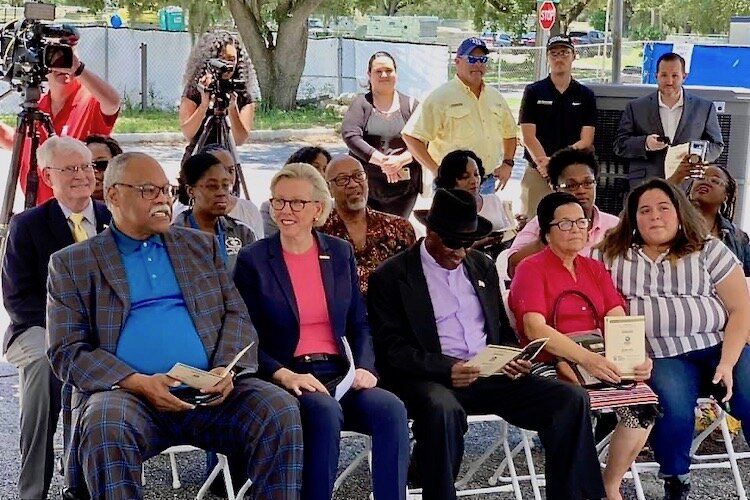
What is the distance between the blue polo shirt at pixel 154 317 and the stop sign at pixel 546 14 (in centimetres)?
1134

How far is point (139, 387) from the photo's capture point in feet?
11.1

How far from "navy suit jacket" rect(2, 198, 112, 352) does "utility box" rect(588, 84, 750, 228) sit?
3922 mm

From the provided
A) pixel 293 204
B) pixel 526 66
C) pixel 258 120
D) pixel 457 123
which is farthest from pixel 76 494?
pixel 526 66

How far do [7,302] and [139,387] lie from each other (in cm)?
90

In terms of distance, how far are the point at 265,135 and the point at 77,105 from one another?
1153 centimetres

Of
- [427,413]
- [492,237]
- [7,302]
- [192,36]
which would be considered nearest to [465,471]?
[427,413]

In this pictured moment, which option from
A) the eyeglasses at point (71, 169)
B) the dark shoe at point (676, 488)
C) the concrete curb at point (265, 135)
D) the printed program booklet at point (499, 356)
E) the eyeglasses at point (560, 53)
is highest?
the eyeglasses at point (560, 53)

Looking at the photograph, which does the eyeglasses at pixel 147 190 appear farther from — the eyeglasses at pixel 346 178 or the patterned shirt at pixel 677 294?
the patterned shirt at pixel 677 294

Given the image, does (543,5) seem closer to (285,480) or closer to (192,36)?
(192,36)

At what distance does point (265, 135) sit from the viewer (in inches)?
659

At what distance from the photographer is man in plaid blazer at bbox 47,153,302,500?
330 centimetres

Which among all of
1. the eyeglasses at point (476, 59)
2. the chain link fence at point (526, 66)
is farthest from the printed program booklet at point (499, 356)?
the chain link fence at point (526, 66)

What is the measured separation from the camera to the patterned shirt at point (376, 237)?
4.54 meters

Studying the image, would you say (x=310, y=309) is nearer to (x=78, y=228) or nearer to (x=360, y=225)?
(x=360, y=225)
